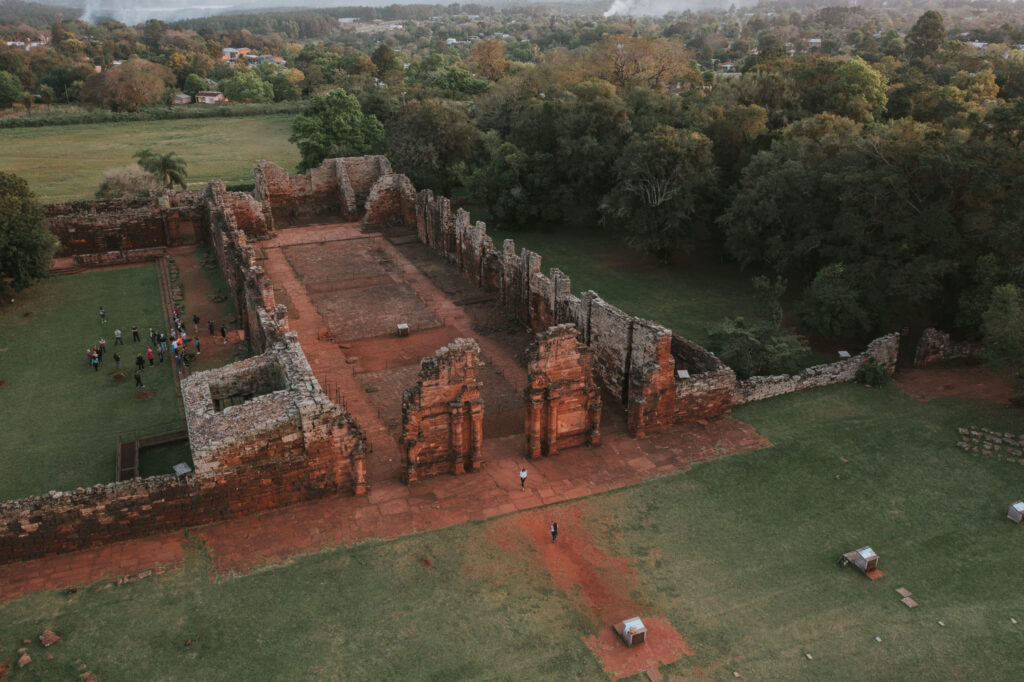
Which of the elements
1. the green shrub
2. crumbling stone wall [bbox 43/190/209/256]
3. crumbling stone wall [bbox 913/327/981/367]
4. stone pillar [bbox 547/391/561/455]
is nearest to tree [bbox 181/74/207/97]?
crumbling stone wall [bbox 43/190/209/256]

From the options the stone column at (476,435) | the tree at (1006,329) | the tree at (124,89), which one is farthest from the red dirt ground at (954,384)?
the tree at (124,89)

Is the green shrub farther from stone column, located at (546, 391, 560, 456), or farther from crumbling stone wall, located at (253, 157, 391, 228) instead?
crumbling stone wall, located at (253, 157, 391, 228)

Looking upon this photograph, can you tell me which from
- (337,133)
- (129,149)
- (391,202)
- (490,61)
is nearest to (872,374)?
(391,202)

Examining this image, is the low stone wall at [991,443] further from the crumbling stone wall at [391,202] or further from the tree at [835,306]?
the crumbling stone wall at [391,202]

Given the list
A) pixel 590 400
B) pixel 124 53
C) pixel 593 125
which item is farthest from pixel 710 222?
pixel 124 53

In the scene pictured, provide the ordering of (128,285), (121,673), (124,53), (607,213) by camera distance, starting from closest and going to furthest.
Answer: (121,673) → (128,285) → (607,213) → (124,53)

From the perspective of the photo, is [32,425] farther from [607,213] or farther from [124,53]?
[124,53]

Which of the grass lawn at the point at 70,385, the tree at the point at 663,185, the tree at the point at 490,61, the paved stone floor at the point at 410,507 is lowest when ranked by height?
the paved stone floor at the point at 410,507

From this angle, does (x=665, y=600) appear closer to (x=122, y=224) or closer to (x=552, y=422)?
(x=552, y=422)
